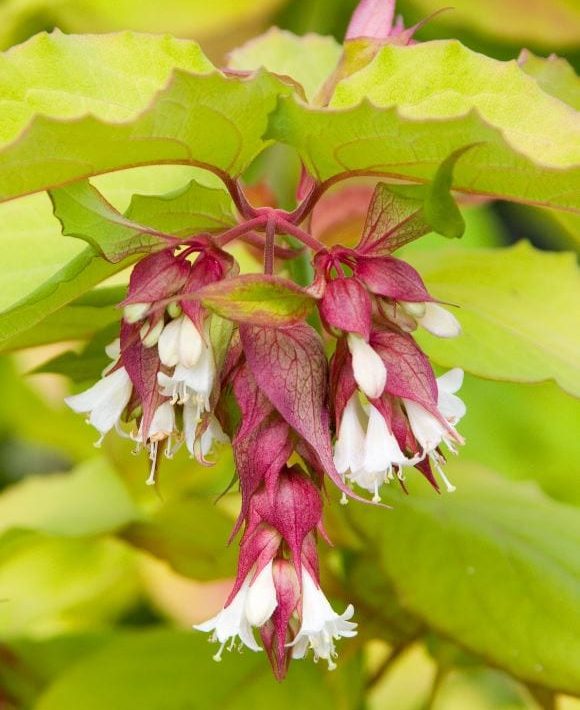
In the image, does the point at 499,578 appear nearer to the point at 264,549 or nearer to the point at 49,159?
the point at 264,549

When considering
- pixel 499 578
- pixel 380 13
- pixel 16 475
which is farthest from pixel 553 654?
pixel 16 475

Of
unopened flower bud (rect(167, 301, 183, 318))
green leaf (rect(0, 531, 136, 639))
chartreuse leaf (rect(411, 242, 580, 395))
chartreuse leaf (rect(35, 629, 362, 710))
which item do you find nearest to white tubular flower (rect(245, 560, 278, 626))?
unopened flower bud (rect(167, 301, 183, 318))

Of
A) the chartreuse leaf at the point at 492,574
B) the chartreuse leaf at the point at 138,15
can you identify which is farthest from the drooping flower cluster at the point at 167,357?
the chartreuse leaf at the point at 138,15

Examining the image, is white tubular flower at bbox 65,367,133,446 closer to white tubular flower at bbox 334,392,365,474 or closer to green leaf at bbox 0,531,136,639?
white tubular flower at bbox 334,392,365,474

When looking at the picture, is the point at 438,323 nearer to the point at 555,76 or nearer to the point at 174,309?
the point at 174,309

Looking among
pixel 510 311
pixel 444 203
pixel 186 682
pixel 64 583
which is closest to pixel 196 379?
pixel 444 203

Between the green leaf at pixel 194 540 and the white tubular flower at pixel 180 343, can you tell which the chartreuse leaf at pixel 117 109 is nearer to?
the white tubular flower at pixel 180 343

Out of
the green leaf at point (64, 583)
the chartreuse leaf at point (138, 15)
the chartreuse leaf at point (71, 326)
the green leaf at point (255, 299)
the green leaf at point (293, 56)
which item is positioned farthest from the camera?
the chartreuse leaf at point (138, 15)
